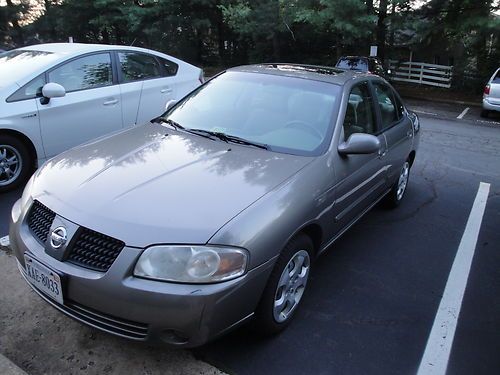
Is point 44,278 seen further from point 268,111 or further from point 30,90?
point 30,90

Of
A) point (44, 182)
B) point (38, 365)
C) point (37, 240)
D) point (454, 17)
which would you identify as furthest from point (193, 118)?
point (454, 17)

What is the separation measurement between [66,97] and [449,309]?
4277 millimetres

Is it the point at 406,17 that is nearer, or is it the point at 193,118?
the point at 193,118

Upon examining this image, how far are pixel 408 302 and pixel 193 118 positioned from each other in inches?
85.6

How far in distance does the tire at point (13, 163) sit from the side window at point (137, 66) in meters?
1.53

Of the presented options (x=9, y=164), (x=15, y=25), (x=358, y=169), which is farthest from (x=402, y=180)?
(x=15, y=25)

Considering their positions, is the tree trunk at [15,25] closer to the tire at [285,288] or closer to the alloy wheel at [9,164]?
the alloy wheel at [9,164]

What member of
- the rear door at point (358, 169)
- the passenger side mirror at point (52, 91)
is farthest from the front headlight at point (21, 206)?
the passenger side mirror at point (52, 91)

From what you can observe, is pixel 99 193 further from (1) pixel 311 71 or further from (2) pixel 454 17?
(2) pixel 454 17

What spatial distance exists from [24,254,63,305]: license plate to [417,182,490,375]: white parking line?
6.81 feet

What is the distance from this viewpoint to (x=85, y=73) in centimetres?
534

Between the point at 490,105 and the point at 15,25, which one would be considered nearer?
the point at 490,105

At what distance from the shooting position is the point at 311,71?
13.5 feet

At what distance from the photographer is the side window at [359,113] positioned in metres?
3.65
